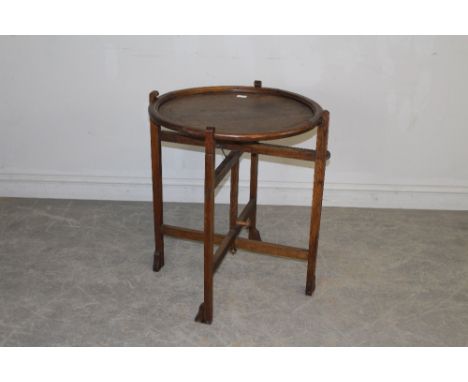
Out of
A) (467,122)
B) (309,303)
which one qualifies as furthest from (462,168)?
(309,303)

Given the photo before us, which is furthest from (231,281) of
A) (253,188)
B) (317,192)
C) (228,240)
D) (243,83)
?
(243,83)

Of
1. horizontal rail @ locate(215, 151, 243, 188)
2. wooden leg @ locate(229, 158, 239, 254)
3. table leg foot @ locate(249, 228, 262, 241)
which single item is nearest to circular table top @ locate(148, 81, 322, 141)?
horizontal rail @ locate(215, 151, 243, 188)

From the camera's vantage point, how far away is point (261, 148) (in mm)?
2703

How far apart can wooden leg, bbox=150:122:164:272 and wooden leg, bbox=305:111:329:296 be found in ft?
2.53

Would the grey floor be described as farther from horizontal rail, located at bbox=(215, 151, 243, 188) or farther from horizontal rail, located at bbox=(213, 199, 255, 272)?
horizontal rail, located at bbox=(215, 151, 243, 188)

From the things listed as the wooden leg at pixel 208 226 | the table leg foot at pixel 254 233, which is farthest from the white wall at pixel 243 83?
the wooden leg at pixel 208 226

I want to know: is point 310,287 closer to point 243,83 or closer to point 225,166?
point 225,166

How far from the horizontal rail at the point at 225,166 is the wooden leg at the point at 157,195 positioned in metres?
0.33

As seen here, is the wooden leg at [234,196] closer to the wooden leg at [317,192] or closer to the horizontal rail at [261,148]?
the horizontal rail at [261,148]

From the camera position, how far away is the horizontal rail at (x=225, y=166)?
2689 mm

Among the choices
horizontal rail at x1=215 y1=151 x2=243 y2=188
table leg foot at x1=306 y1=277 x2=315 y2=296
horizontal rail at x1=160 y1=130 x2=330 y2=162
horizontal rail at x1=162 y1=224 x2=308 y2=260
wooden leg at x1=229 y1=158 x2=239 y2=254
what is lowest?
table leg foot at x1=306 y1=277 x2=315 y2=296

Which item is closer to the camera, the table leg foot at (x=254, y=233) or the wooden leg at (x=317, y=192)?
the wooden leg at (x=317, y=192)

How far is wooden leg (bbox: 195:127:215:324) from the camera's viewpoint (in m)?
2.43

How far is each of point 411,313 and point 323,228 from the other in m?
0.89
